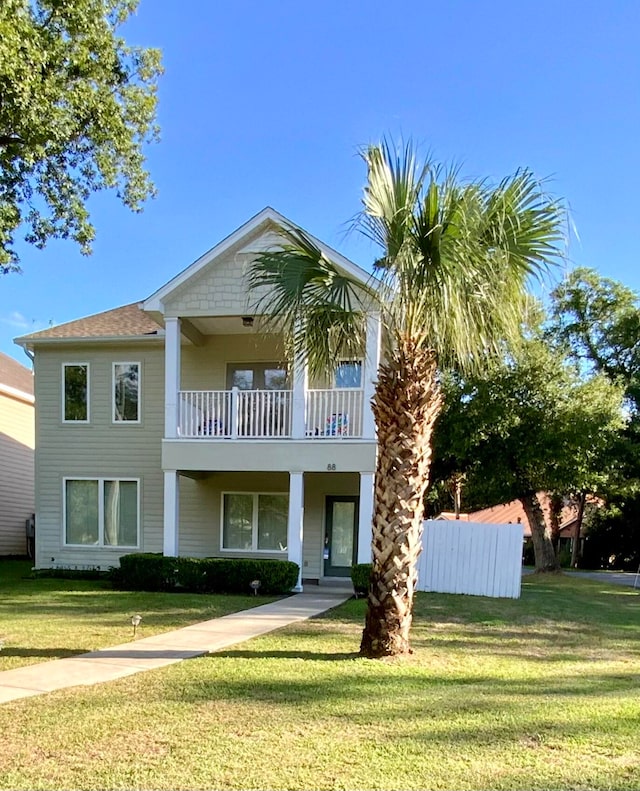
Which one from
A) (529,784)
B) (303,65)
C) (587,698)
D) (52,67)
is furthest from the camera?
(303,65)

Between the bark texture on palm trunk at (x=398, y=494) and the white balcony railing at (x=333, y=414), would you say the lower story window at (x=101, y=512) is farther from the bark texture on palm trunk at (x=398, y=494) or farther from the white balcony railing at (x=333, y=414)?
the bark texture on palm trunk at (x=398, y=494)

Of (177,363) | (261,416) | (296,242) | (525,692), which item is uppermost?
(296,242)

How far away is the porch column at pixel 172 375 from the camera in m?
13.9

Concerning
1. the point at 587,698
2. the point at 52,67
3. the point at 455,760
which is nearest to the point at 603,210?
the point at 587,698

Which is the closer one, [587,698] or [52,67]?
[587,698]

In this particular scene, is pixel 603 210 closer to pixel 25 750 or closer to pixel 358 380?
pixel 358 380

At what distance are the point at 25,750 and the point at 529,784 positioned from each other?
323cm

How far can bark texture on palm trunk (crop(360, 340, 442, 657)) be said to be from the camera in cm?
688

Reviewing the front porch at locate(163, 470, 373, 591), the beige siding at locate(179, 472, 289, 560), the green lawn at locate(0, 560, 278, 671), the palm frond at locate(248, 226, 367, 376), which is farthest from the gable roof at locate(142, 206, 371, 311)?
the green lawn at locate(0, 560, 278, 671)

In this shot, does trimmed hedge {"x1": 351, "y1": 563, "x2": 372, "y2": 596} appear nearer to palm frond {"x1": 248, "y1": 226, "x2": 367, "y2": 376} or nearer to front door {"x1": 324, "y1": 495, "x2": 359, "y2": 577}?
front door {"x1": 324, "y1": 495, "x2": 359, "y2": 577}

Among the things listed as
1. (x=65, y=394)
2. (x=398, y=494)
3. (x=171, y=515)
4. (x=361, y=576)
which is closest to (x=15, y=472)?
(x=65, y=394)

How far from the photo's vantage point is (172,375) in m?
13.9

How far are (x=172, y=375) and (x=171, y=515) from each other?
3061 millimetres

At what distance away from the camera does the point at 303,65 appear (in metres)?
12.0
